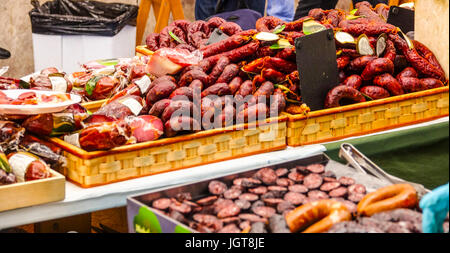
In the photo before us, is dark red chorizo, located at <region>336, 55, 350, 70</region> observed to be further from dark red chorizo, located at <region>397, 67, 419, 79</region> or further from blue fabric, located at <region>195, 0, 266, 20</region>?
blue fabric, located at <region>195, 0, 266, 20</region>

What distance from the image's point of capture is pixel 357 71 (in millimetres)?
2348

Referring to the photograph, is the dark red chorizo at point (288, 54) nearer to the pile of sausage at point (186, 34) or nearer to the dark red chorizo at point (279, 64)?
the dark red chorizo at point (279, 64)

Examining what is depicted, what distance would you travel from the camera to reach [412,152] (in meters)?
1.88

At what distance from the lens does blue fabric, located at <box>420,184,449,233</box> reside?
1.07m

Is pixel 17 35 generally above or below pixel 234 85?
below

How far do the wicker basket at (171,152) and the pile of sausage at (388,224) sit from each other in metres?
0.82

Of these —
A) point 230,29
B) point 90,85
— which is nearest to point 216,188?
point 90,85

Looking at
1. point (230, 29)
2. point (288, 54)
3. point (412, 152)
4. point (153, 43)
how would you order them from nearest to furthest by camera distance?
point (412, 152) < point (288, 54) < point (230, 29) < point (153, 43)

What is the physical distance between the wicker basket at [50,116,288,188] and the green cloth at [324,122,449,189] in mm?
227

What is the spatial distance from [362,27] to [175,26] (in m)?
1.24

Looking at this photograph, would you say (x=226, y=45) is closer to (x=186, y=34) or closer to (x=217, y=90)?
(x=217, y=90)

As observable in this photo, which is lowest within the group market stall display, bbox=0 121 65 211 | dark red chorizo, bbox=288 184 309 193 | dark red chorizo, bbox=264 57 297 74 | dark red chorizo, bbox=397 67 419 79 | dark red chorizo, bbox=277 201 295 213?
market stall display, bbox=0 121 65 211

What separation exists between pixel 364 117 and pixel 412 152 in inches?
13.9

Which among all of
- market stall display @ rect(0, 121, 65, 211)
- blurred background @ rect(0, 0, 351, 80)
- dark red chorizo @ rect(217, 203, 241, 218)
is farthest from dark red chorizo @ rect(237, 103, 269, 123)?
blurred background @ rect(0, 0, 351, 80)
